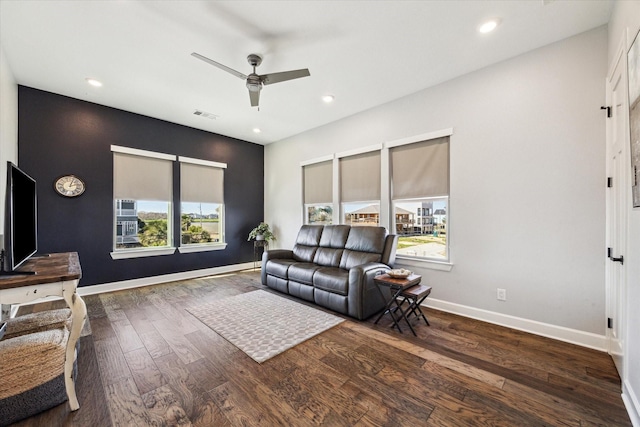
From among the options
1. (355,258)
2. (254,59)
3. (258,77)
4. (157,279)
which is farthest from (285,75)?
(157,279)

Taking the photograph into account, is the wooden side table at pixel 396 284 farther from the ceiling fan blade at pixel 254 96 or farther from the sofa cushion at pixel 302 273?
the ceiling fan blade at pixel 254 96

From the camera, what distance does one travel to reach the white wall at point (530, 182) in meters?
2.46

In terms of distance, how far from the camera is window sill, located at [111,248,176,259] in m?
4.33

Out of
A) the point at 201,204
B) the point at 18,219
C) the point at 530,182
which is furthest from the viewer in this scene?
the point at 201,204

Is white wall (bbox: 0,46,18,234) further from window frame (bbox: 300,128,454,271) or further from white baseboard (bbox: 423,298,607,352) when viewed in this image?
white baseboard (bbox: 423,298,607,352)

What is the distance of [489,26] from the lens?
2441mm

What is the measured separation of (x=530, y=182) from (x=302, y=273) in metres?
2.98

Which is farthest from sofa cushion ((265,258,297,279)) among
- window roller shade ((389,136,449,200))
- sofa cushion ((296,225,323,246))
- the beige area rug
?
window roller shade ((389,136,449,200))

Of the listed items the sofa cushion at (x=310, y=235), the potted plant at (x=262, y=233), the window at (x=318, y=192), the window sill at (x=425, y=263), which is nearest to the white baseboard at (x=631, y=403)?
the window sill at (x=425, y=263)

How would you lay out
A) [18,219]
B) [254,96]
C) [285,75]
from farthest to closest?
[254,96]
[285,75]
[18,219]

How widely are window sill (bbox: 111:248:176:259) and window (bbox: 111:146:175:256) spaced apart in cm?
4

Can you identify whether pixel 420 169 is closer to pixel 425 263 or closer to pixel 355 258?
pixel 425 263

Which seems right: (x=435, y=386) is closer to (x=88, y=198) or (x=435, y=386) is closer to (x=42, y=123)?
(x=88, y=198)

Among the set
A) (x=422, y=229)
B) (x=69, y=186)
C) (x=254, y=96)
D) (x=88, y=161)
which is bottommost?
(x=422, y=229)
